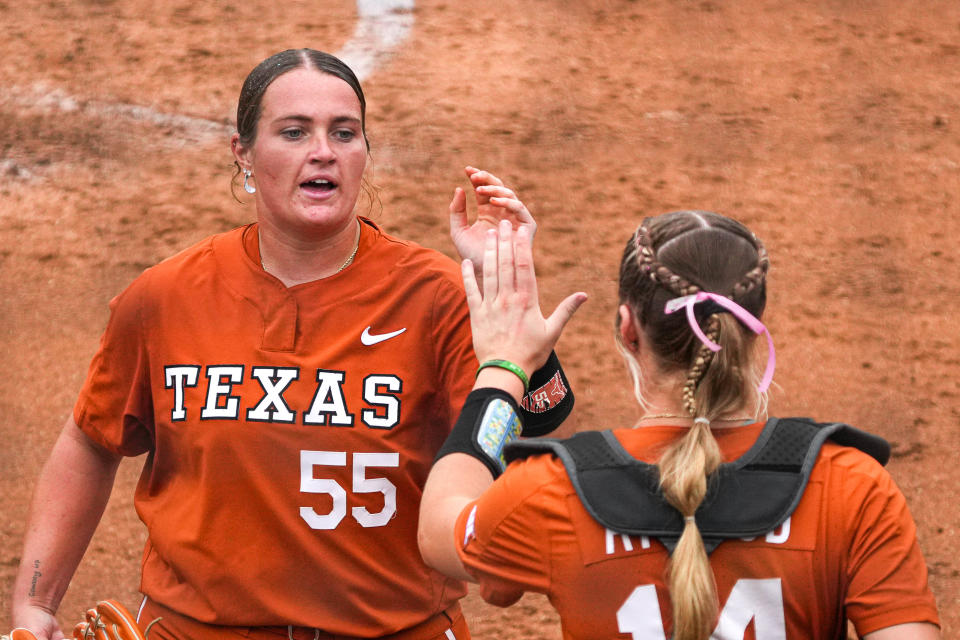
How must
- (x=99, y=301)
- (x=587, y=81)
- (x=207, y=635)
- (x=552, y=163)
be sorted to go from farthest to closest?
(x=587, y=81)
(x=552, y=163)
(x=99, y=301)
(x=207, y=635)

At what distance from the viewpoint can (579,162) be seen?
20.2 feet

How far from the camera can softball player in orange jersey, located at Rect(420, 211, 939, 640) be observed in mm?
1537

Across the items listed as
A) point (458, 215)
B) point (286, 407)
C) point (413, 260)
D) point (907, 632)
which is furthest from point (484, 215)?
point (907, 632)

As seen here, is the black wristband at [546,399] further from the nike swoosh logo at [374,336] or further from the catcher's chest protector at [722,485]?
the catcher's chest protector at [722,485]

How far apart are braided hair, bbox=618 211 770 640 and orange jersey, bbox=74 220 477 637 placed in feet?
1.86

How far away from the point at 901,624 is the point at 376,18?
603 cm

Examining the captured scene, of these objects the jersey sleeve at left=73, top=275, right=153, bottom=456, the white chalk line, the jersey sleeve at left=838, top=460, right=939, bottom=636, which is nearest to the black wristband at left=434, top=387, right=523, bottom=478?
the jersey sleeve at left=838, top=460, right=939, bottom=636

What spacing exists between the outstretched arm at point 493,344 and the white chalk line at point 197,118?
473cm

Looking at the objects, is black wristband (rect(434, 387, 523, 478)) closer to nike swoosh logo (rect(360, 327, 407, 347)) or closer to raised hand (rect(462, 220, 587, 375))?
raised hand (rect(462, 220, 587, 375))

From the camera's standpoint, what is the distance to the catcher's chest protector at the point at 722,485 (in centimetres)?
155

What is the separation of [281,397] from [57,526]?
615mm

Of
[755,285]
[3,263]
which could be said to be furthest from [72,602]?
[755,285]

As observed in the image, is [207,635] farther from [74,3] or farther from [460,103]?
[74,3]

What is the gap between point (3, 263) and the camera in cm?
584
